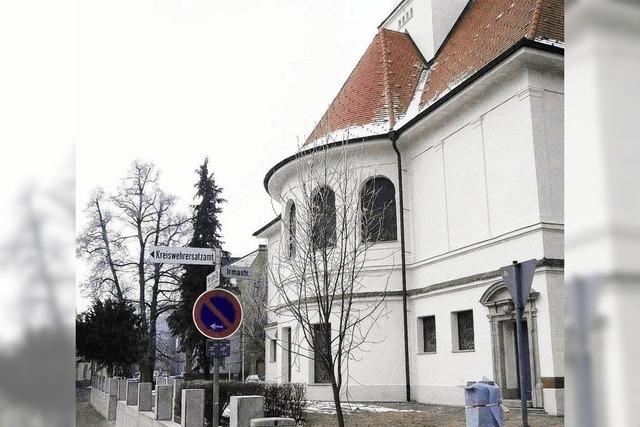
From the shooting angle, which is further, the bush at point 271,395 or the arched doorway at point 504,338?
the arched doorway at point 504,338

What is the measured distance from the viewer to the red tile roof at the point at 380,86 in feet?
46.2

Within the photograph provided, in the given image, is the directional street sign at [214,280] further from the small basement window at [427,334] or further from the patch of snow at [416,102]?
the patch of snow at [416,102]

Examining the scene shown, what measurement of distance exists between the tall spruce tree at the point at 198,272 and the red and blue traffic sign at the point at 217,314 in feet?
44.6

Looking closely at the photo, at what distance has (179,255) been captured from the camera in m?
4.72

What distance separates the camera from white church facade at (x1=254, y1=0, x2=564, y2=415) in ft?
30.7

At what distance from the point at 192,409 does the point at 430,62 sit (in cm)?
1150

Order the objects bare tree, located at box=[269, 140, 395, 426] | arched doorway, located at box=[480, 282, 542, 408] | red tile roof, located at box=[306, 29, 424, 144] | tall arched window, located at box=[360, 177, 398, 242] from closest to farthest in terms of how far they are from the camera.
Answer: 1. bare tree, located at box=[269, 140, 395, 426]
2. arched doorway, located at box=[480, 282, 542, 408]
3. tall arched window, located at box=[360, 177, 398, 242]
4. red tile roof, located at box=[306, 29, 424, 144]

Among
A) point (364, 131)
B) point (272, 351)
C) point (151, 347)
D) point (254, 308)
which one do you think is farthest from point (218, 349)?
point (254, 308)

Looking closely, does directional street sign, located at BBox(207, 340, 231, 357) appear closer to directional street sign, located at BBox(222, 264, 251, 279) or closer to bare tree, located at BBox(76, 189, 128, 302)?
directional street sign, located at BBox(222, 264, 251, 279)

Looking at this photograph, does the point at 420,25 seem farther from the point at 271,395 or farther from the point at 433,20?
the point at 271,395

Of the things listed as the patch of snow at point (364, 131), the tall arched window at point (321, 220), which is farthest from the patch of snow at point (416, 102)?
the tall arched window at point (321, 220)

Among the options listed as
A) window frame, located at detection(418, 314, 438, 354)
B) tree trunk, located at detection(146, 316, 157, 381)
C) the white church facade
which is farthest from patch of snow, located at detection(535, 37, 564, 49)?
tree trunk, located at detection(146, 316, 157, 381)

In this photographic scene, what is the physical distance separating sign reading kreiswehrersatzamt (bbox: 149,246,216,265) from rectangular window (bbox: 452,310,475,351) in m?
7.20
